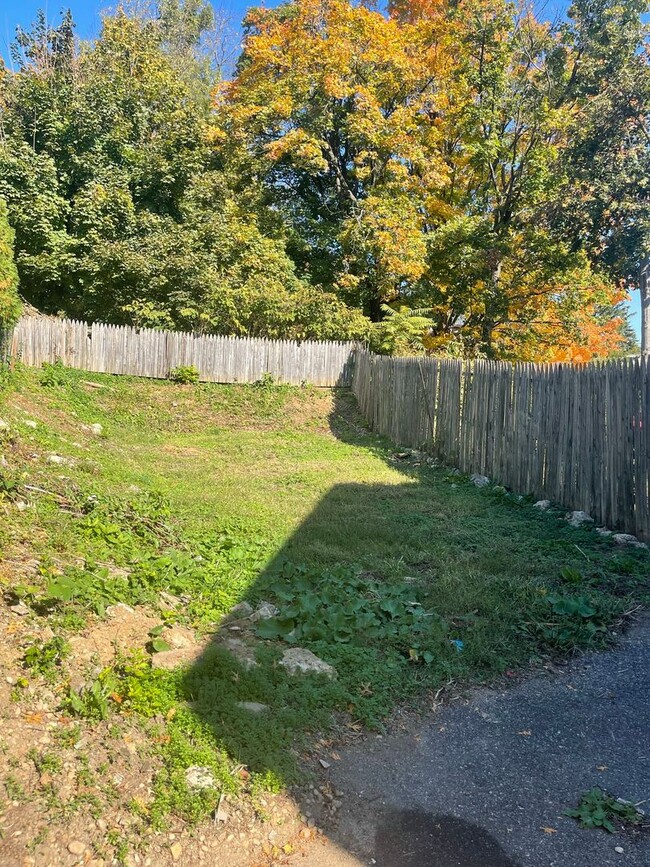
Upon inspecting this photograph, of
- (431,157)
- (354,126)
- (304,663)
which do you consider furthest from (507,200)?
(304,663)

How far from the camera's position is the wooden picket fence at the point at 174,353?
14.7 metres

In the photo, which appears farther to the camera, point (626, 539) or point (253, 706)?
point (626, 539)

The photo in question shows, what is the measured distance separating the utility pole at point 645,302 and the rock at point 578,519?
10.3m

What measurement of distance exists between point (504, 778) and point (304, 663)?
1.21 meters

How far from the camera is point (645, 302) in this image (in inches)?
619

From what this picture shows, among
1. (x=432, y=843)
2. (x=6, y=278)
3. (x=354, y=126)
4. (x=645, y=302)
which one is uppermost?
(x=354, y=126)

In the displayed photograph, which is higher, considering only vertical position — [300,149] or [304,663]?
[300,149]

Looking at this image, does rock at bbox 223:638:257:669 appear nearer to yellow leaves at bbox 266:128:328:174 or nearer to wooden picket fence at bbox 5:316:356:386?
wooden picket fence at bbox 5:316:356:386

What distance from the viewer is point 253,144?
19938 mm

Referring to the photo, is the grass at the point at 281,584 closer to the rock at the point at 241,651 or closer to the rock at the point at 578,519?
the rock at the point at 241,651

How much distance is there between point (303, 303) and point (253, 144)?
20.8 ft

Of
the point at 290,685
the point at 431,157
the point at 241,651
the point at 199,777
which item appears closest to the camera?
the point at 199,777

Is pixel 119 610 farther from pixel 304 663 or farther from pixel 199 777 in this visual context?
pixel 199 777

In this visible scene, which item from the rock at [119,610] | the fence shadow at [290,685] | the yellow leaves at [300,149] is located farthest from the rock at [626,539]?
the yellow leaves at [300,149]
